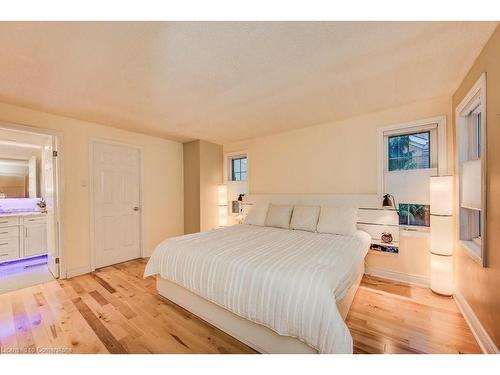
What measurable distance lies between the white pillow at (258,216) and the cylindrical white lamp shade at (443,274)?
6.96ft

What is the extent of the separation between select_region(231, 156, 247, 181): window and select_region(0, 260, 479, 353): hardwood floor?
268 centimetres

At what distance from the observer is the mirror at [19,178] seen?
3890mm

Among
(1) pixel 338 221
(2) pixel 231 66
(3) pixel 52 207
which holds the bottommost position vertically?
(1) pixel 338 221

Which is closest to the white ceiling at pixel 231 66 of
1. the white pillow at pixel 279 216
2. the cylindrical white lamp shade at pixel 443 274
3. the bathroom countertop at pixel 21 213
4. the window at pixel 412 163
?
the window at pixel 412 163

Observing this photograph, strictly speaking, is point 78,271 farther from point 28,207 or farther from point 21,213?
point 28,207

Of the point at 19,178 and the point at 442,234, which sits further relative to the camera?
the point at 19,178

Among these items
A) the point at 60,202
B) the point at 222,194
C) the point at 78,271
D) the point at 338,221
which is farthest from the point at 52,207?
the point at 338,221

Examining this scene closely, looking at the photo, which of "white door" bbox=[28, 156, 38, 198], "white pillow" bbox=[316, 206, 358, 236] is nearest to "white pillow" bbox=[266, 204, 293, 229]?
"white pillow" bbox=[316, 206, 358, 236]

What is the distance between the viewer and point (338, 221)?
2711 mm

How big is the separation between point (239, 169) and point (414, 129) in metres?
3.07
